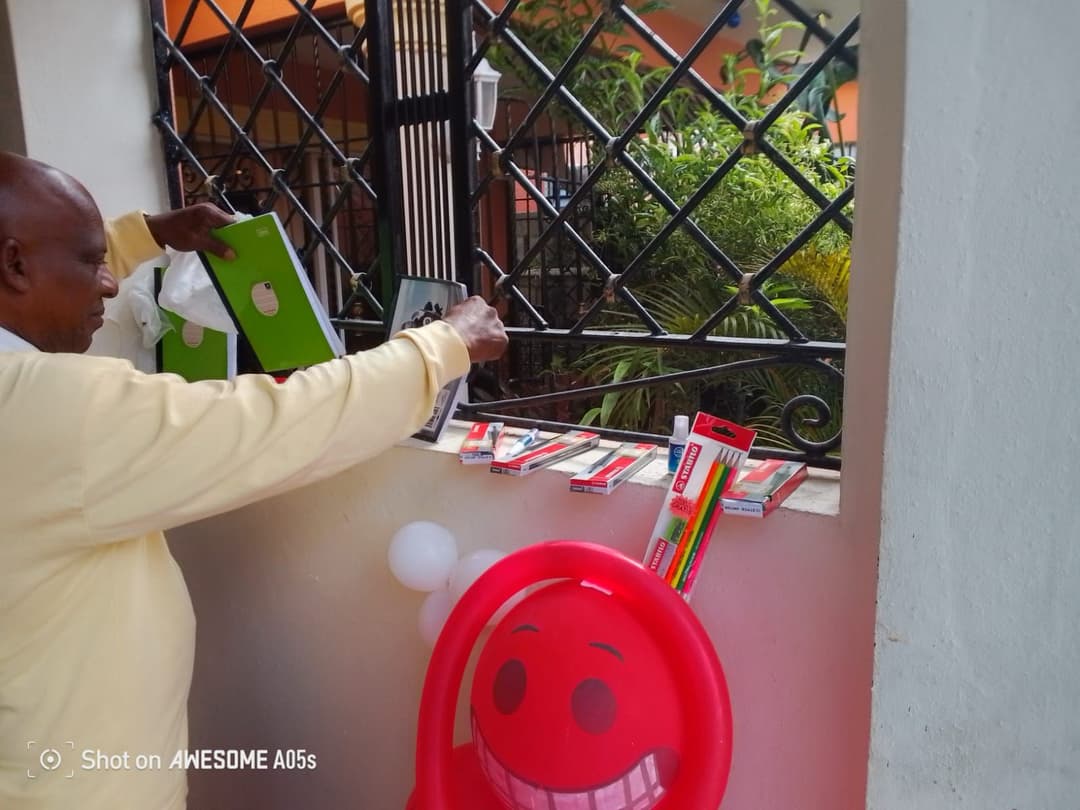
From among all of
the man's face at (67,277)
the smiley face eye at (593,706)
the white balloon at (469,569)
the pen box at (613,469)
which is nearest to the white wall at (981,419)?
the smiley face eye at (593,706)

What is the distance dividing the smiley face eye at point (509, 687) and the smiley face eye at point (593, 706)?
59 millimetres

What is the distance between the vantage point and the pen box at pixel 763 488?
824 millimetres

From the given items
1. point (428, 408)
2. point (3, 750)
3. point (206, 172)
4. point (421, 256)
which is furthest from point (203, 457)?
point (206, 172)

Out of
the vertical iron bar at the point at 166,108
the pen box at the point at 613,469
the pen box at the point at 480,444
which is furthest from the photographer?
the vertical iron bar at the point at 166,108

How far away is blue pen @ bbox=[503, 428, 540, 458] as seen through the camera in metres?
1.07

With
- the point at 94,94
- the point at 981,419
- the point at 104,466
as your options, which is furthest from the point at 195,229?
the point at 981,419

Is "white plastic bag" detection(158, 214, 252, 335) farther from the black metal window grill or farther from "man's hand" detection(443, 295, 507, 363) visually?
"man's hand" detection(443, 295, 507, 363)

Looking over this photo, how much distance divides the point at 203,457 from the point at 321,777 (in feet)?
2.61

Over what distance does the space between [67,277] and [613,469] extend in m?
0.69

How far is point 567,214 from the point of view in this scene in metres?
1.15

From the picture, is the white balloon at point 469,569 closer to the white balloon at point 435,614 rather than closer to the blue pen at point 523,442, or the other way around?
the white balloon at point 435,614

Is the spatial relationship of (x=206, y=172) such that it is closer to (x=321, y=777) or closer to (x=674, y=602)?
(x=321, y=777)

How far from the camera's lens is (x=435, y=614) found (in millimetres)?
1006

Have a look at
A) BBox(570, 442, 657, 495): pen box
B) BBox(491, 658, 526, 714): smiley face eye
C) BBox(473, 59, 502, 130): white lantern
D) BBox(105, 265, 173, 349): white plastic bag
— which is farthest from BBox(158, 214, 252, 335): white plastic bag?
BBox(491, 658, 526, 714): smiley face eye
